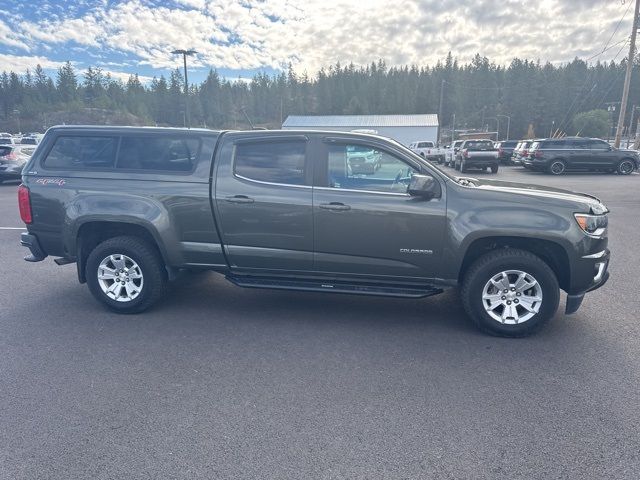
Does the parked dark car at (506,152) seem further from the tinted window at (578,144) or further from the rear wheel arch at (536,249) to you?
the rear wheel arch at (536,249)

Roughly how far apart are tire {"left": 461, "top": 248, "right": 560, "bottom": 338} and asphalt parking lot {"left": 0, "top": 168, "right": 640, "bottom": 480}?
0.17 meters

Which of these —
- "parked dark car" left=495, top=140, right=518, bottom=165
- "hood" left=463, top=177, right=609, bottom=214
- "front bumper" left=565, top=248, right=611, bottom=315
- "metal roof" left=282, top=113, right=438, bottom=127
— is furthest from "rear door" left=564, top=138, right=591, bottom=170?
"metal roof" left=282, top=113, right=438, bottom=127

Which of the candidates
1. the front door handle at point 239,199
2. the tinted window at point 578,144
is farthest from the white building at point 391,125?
the front door handle at point 239,199

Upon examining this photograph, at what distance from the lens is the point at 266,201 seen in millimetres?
4559

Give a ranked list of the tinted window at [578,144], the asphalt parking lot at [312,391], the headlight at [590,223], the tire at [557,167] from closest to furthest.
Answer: the asphalt parking lot at [312,391] → the headlight at [590,223] → the tire at [557,167] → the tinted window at [578,144]

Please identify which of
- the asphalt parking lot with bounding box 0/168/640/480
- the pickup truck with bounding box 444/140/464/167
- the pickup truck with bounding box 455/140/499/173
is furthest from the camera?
the pickup truck with bounding box 444/140/464/167

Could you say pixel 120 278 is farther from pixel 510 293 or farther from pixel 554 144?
pixel 554 144

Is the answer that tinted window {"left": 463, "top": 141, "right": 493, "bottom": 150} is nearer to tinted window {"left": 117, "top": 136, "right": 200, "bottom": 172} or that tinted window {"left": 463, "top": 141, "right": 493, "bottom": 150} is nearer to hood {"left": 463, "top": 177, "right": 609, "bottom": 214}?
hood {"left": 463, "top": 177, "right": 609, "bottom": 214}

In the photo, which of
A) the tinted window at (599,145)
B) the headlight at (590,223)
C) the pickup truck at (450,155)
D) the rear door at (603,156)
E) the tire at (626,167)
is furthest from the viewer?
the pickup truck at (450,155)

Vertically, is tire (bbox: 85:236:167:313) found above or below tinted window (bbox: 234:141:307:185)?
below

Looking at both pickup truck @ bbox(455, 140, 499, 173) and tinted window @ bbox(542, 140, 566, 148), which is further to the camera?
pickup truck @ bbox(455, 140, 499, 173)

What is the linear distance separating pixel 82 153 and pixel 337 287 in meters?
3.17

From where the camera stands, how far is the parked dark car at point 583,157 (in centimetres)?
2209

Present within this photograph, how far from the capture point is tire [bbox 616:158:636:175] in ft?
72.2
